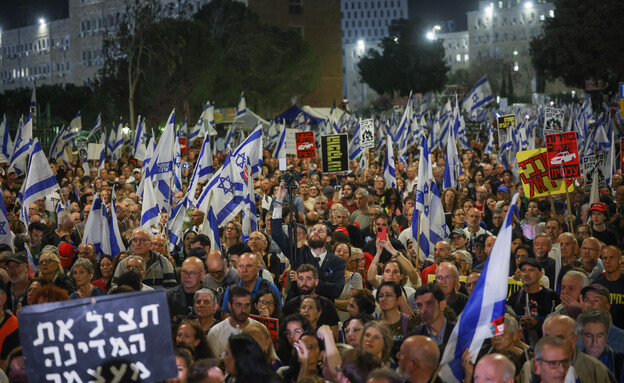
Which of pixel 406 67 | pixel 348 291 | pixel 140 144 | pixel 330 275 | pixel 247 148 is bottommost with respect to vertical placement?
pixel 348 291

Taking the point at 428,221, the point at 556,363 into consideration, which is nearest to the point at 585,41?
the point at 428,221

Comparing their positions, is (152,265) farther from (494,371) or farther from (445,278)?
(494,371)

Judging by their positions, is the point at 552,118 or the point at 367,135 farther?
the point at 552,118

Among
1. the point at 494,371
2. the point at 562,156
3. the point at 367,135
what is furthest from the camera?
the point at 367,135

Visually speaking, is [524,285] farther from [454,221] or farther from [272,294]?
[454,221]

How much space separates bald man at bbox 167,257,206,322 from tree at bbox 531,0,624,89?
43.4 m

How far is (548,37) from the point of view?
5125 cm

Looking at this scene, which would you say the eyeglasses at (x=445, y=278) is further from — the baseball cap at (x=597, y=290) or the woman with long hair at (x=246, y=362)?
the woman with long hair at (x=246, y=362)

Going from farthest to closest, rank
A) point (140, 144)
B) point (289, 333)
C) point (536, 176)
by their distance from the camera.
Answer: point (140, 144)
point (536, 176)
point (289, 333)

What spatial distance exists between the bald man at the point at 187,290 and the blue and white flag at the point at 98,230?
3.32 metres

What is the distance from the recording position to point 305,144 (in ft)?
63.1

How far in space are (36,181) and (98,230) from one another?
2.07 meters

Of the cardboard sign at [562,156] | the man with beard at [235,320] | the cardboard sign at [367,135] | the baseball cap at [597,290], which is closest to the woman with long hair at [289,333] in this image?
the man with beard at [235,320]

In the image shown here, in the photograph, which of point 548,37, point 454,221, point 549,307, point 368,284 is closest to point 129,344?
point 549,307
